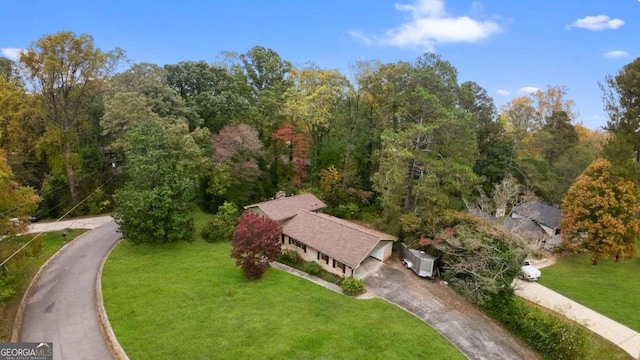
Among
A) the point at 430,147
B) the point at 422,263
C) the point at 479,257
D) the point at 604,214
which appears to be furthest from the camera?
the point at 430,147

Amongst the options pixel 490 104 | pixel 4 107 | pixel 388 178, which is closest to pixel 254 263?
pixel 388 178

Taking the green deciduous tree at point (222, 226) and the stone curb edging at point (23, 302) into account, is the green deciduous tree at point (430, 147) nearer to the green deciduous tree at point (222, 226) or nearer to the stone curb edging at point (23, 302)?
the green deciduous tree at point (222, 226)

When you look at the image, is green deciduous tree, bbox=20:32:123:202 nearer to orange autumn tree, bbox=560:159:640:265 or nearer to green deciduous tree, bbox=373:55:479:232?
green deciduous tree, bbox=373:55:479:232

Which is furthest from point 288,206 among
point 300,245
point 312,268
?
point 312,268

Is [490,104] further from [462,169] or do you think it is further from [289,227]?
[289,227]

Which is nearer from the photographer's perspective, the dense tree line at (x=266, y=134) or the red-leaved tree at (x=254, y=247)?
the red-leaved tree at (x=254, y=247)

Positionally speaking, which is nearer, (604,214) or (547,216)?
(604,214)

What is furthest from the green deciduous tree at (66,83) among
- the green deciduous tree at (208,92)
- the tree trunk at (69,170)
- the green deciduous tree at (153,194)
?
the green deciduous tree at (153,194)

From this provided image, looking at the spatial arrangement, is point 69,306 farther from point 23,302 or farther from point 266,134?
point 266,134
